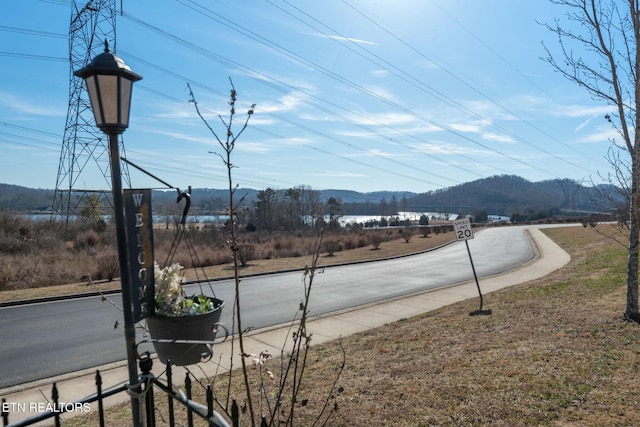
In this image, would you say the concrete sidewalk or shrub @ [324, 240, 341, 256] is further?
shrub @ [324, 240, 341, 256]

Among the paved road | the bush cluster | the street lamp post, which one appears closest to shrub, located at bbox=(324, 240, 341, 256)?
the bush cluster

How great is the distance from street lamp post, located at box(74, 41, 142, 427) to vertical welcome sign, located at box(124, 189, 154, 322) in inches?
2.4

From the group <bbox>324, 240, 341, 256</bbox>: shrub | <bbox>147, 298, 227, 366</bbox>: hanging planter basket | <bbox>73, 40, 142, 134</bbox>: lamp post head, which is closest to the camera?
<bbox>73, 40, 142, 134</bbox>: lamp post head

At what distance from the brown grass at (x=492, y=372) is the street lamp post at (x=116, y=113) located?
1.38 meters

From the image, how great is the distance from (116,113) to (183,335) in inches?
55.4

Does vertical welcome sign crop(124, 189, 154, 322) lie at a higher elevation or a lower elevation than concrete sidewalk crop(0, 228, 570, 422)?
higher

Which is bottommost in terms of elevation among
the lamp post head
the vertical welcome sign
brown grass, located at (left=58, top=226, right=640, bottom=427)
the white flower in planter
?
brown grass, located at (left=58, top=226, right=640, bottom=427)

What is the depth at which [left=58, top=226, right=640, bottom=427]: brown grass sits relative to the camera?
3709mm

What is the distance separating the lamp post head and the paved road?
2.07m

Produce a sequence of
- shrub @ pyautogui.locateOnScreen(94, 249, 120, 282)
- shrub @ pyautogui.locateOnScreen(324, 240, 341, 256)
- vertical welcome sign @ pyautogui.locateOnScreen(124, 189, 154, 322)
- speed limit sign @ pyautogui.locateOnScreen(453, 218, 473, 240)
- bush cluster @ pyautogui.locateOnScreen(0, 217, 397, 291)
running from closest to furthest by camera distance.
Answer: vertical welcome sign @ pyautogui.locateOnScreen(124, 189, 154, 322) → speed limit sign @ pyautogui.locateOnScreen(453, 218, 473, 240) → bush cluster @ pyautogui.locateOnScreen(0, 217, 397, 291) → shrub @ pyautogui.locateOnScreen(94, 249, 120, 282) → shrub @ pyautogui.locateOnScreen(324, 240, 341, 256)

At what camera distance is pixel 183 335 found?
2637mm

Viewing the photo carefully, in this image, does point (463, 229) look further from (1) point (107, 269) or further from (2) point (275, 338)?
(1) point (107, 269)

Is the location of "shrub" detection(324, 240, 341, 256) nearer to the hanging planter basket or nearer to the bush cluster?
the bush cluster

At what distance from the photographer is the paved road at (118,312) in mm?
7012
